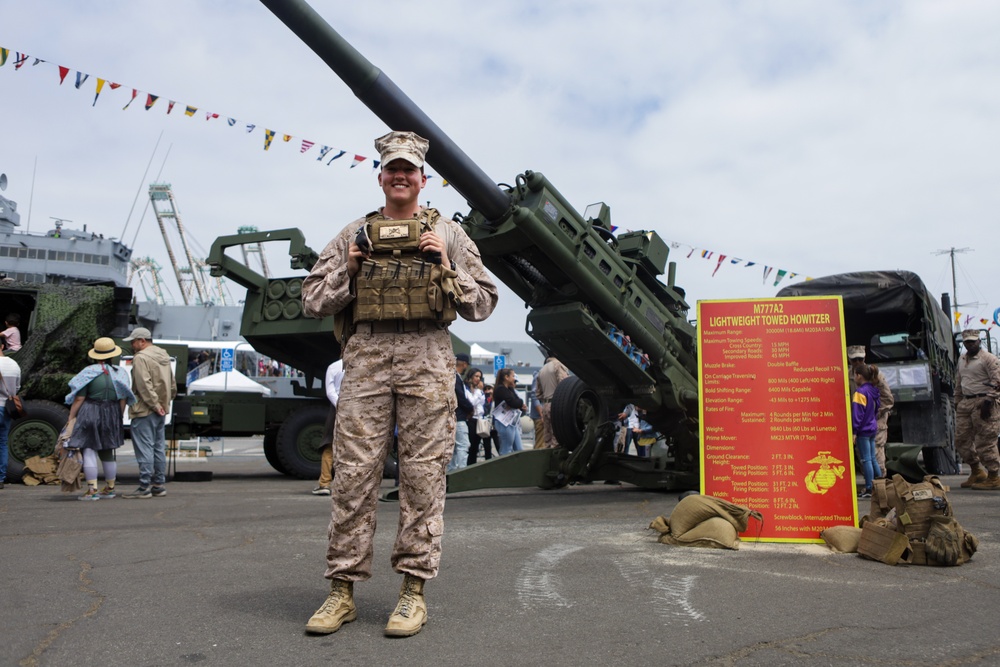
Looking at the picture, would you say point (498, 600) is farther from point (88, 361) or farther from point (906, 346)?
point (906, 346)

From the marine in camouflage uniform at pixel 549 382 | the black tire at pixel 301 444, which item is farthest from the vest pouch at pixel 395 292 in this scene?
the marine in camouflage uniform at pixel 549 382

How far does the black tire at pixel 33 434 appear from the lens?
32.1 feet

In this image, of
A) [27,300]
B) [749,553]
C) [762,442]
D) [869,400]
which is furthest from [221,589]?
[27,300]

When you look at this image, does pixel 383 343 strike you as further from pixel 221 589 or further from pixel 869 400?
pixel 869 400

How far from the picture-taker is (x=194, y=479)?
35.0 feet

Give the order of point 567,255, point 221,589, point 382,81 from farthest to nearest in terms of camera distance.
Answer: point 567,255 < point 382,81 < point 221,589

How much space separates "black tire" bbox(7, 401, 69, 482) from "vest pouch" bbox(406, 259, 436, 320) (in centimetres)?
809

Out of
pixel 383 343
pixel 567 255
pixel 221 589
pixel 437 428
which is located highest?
pixel 567 255

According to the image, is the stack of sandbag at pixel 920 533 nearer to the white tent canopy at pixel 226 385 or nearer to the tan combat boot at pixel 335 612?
the tan combat boot at pixel 335 612

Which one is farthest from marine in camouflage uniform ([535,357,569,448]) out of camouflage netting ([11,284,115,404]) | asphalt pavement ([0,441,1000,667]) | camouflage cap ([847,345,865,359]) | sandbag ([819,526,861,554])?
sandbag ([819,526,861,554])

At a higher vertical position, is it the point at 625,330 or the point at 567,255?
the point at 567,255

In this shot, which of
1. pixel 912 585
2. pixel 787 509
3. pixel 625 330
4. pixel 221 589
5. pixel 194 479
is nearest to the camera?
pixel 221 589

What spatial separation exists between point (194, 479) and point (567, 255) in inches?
241

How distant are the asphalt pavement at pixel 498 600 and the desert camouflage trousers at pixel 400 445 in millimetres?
266
